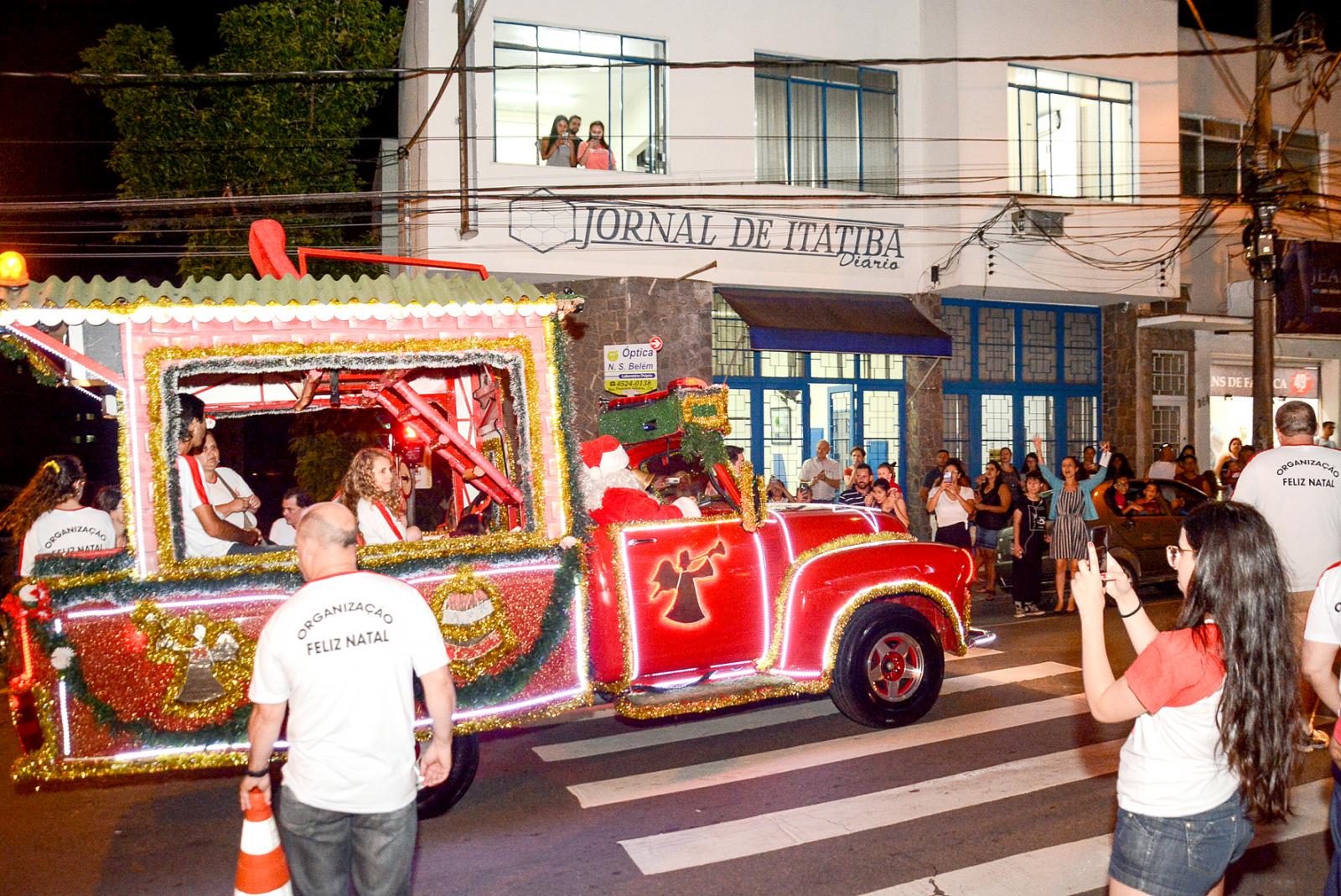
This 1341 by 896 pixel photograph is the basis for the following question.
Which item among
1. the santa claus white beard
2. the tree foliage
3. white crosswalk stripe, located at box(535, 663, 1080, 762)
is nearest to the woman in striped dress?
white crosswalk stripe, located at box(535, 663, 1080, 762)

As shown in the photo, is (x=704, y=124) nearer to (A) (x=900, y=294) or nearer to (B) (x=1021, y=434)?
(A) (x=900, y=294)

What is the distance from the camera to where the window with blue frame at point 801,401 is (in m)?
17.4

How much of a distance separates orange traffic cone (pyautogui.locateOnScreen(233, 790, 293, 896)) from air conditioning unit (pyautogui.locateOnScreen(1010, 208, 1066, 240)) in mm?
16746

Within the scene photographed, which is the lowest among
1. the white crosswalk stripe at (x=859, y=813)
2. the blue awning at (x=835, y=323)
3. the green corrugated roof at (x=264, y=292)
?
the white crosswalk stripe at (x=859, y=813)

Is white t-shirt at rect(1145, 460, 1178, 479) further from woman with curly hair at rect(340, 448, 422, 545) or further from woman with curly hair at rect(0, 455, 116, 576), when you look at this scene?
woman with curly hair at rect(0, 455, 116, 576)

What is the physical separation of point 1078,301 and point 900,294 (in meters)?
4.36

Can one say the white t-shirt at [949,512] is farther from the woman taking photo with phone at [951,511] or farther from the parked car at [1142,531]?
the parked car at [1142,531]

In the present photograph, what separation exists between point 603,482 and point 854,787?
95.7 inches

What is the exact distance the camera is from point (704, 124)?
53.1 feet

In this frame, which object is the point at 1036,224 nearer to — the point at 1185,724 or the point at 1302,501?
the point at 1302,501

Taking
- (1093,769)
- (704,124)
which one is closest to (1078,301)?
(704,124)

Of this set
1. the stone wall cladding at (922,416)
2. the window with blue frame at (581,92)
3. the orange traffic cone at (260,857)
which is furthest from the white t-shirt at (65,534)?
the stone wall cladding at (922,416)

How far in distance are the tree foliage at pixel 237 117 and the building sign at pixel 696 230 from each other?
335 centimetres

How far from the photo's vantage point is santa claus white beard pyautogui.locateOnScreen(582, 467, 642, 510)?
6508 mm
